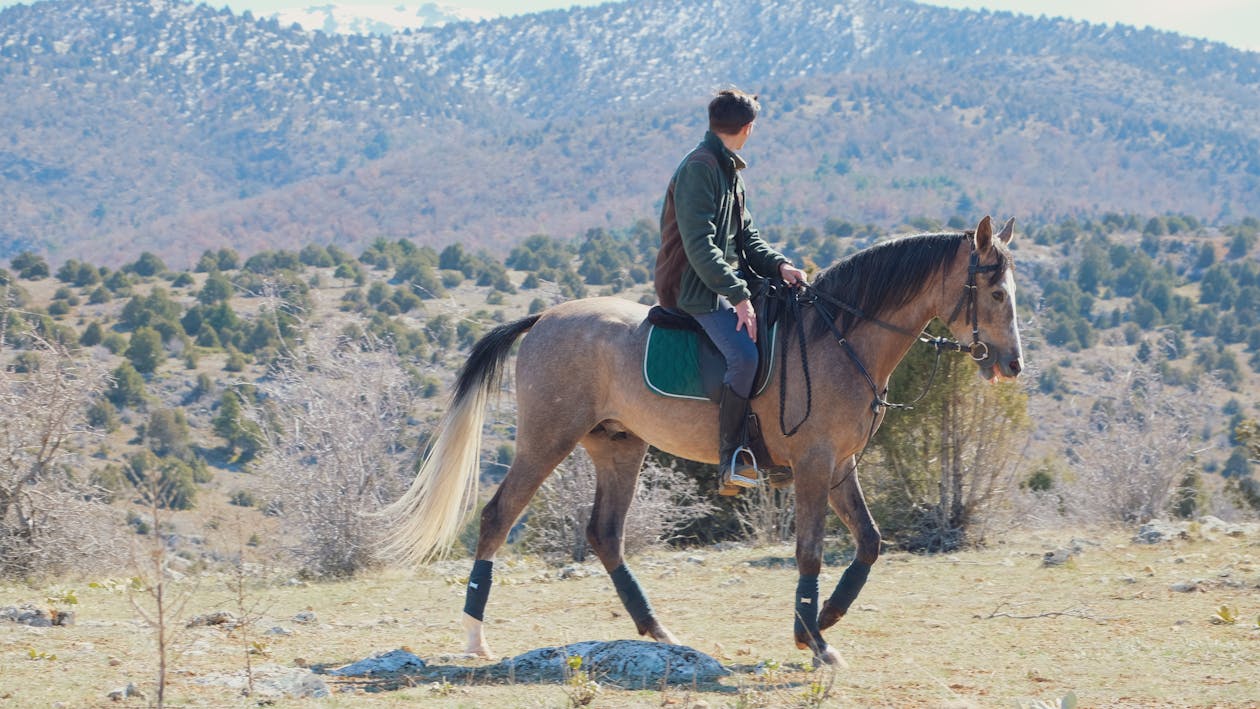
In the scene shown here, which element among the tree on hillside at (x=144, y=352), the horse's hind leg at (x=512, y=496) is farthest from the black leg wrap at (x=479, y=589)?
the tree on hillside at (x=144, y=352)

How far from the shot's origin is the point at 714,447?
698 centimetres

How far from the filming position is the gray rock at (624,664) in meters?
6.16

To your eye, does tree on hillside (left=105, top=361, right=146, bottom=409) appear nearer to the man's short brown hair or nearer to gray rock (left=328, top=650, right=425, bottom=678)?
gray rock (left=328, top=650, right=425, bottom=678)

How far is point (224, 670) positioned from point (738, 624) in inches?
132

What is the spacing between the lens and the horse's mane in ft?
22.0

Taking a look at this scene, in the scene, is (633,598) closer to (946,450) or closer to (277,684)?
(277,684)

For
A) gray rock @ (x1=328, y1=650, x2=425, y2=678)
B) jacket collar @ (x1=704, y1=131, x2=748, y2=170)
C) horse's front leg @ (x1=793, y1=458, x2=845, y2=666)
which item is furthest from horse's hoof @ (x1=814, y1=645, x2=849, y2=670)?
jacket collar @ (x1=704, y1=131, x2=748, y2=170)

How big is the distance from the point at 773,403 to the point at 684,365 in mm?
546

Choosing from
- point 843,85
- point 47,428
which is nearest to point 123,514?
point 47,428

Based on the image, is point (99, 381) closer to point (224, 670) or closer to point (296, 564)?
point (296, 564)

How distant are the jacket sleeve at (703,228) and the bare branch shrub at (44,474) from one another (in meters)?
5.63

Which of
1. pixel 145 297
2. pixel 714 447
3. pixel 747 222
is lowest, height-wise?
pixel 145 297

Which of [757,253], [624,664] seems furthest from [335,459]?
[624,664]

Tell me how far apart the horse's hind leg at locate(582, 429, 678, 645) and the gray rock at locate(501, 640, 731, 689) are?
2.04 feet
